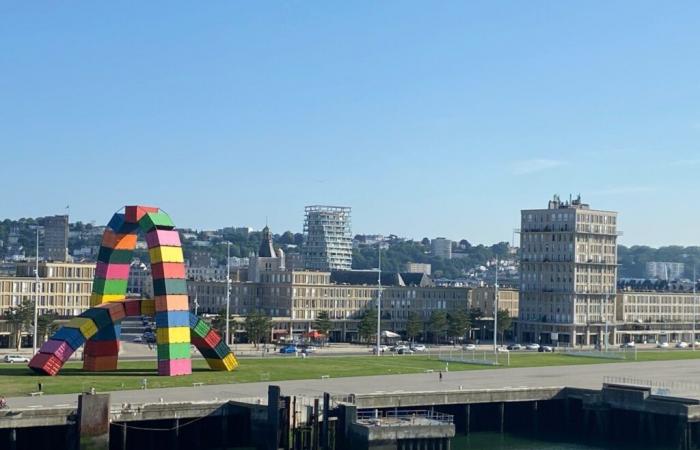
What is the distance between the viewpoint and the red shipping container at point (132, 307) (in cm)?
9088

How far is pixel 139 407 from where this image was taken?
238 ft

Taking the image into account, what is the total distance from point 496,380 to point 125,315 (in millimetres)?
31665

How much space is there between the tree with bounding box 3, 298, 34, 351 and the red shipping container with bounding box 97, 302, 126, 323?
158 feet

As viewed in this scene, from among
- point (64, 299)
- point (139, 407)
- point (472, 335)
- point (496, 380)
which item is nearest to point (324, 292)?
point (472, 335)

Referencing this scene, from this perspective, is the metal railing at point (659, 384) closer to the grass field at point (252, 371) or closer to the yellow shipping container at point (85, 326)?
the grass field at point (252, 371)

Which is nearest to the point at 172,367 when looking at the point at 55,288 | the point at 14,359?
the point at 14,359

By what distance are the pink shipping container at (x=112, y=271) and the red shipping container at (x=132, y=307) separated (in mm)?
4062

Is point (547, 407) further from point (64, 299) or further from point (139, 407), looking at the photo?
point (64, 299)

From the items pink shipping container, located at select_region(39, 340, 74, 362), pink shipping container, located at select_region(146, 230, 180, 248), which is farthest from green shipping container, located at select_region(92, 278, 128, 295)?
pink shipping container, located at select_region(39, 340, 74, 362)

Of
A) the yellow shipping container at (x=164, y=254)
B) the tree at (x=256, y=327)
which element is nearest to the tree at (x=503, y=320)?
the tree at (x=256, y=327)

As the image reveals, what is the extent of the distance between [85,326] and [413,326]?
82.4 metres

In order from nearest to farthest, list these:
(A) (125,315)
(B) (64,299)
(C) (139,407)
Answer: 1. (C) (139,407)
2. (A) (125,315)
3. (B) (64,299)

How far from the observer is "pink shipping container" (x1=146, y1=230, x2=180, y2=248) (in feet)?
300

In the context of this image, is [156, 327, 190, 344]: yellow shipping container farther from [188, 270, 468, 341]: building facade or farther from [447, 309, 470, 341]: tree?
[447, 309, 470, 341]: tree
